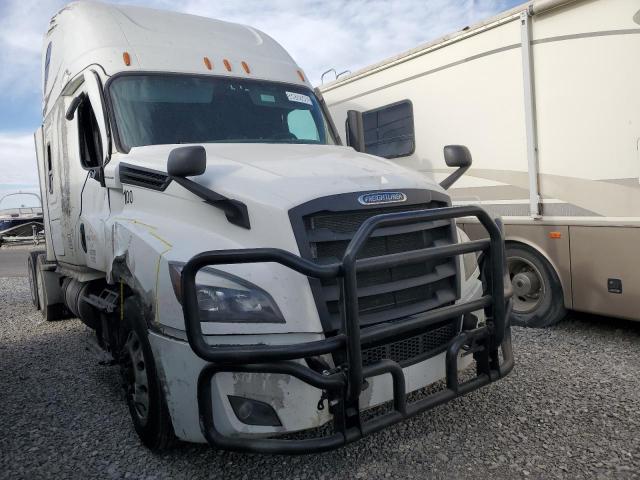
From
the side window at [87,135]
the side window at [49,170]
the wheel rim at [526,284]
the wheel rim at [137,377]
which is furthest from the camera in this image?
the side window at [49,170]

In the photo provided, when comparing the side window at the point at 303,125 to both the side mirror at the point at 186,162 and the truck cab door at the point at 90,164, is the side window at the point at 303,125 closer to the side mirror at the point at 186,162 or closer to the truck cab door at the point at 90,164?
the truck cab door at the point at 90,164

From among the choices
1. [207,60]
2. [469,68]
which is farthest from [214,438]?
[469,68]

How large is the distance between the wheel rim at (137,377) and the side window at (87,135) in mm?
1639

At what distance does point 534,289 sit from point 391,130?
2567mm

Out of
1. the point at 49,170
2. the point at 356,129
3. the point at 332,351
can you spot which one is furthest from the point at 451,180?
the point at 49,170

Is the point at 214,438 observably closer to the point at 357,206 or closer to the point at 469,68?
the point at 357,206

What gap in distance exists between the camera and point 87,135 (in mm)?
4332

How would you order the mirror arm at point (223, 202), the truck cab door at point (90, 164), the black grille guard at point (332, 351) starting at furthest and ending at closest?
the truck cab door at point (90, 164) → the mirror arm at point (223, 202) → the black grille guard at point (332, 351)

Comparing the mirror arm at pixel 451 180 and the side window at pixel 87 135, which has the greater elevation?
the side window at pixel 87 135

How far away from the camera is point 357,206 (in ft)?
9.52

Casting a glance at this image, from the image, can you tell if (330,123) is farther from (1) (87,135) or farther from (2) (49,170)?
(2) (49,170)

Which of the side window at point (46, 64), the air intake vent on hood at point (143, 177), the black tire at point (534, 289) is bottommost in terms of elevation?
the black tire at point (534, 289)

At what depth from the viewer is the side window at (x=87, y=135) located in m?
4.23

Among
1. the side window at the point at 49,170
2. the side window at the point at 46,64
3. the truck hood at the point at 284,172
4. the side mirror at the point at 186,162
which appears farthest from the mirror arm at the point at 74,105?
the side mirror at the point at 186,162
